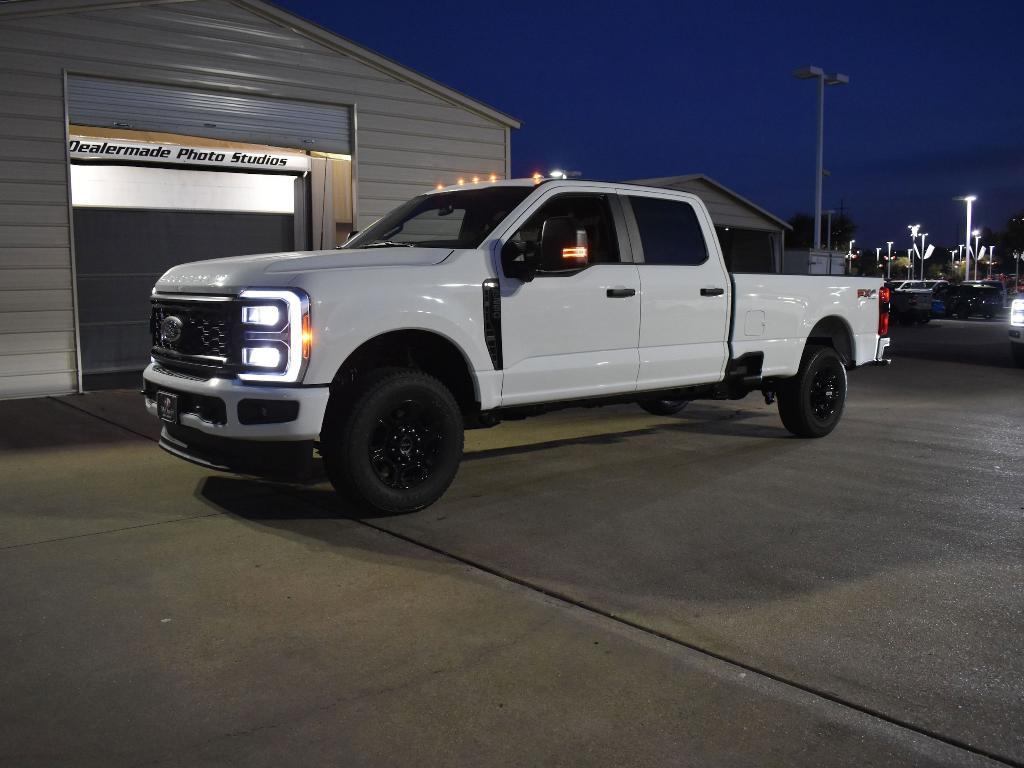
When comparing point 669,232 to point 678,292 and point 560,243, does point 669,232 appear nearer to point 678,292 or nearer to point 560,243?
point 678,292

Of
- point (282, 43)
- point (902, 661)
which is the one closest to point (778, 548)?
point (902, 661)

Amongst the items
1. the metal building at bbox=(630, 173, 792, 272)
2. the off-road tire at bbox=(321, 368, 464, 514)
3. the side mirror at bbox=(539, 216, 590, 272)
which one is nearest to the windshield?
the side mirror at bbox=(539, 216, 590, 272)

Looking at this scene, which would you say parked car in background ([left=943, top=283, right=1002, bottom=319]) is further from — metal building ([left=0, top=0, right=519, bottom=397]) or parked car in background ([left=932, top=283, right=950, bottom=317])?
metal building ([left=0, top=0, right=519, bottom=397])

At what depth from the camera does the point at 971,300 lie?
3788cm

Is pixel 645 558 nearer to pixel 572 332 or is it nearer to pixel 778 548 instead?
pixel 778 548

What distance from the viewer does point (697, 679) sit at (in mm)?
3592

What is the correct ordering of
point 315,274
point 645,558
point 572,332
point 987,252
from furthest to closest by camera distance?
point 987,252 → point 572,332 → point 315,274 → point 645,558

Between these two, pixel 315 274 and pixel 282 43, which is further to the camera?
pixel 282 43

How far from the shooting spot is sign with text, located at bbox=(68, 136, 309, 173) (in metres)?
13.1

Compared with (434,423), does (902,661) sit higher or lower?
lower

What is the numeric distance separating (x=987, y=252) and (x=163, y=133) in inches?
A: 5530

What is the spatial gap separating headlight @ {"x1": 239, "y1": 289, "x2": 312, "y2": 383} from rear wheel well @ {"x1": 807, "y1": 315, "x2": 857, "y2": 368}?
16.5 feet

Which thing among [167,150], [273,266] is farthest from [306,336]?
[167,150]

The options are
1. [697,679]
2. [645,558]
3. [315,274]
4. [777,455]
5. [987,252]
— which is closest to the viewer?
[697,679]
